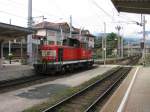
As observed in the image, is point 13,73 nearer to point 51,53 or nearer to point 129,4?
point 51,53

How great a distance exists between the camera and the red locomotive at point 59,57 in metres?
28.1

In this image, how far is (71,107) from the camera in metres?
13.4

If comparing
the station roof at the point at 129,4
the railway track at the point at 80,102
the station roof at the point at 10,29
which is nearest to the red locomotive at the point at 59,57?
the station roof at the point at 10,29

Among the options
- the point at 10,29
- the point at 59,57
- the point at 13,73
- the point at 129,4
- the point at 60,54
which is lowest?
the point at 13,73

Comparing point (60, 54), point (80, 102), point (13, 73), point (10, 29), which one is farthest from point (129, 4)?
point (60, 54)

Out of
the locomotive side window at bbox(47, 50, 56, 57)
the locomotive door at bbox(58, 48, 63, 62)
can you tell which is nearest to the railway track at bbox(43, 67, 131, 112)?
the locomotive side window at bbox(47, 50, 56, 57)

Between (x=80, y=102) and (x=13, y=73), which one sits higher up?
(x=13, y=73)

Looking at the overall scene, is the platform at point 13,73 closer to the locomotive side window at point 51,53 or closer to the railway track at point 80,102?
the locomotive side window at point 51,53

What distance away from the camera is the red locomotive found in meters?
28.1

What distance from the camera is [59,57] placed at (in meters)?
28.5

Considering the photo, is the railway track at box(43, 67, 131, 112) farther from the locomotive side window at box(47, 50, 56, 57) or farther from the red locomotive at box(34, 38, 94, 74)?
the locomotive side window at box(47, 50, 56, 57)

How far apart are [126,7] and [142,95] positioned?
5235 millimetres

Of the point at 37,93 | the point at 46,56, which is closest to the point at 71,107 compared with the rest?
the point at 37,93

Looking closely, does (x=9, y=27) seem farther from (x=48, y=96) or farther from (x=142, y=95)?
(x=142, y=95)
